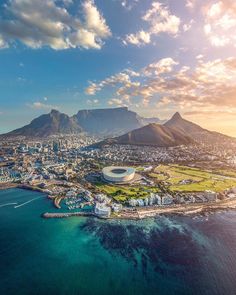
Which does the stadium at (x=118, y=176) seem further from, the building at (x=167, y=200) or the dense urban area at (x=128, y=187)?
the building at (x=167, y=200)

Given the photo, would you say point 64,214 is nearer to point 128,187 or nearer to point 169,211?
point 128,187

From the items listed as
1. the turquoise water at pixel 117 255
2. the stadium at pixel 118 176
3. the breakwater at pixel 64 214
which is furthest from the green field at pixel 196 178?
the breakwater at pixel 64 214

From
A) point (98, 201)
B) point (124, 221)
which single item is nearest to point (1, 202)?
point (98, 201)

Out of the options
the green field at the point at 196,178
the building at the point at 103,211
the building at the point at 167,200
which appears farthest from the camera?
the green field at the point at 196,178

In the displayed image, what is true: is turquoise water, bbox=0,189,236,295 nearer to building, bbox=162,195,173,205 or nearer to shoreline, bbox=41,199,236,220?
shoreline, bbox=41,199,236,220

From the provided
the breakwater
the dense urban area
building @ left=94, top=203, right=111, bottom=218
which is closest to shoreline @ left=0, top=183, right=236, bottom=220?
the breakwater

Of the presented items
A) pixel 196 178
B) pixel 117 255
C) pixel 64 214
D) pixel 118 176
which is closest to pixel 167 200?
pixel 118 176

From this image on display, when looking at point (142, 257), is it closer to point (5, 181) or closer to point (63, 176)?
point (63, 176)
